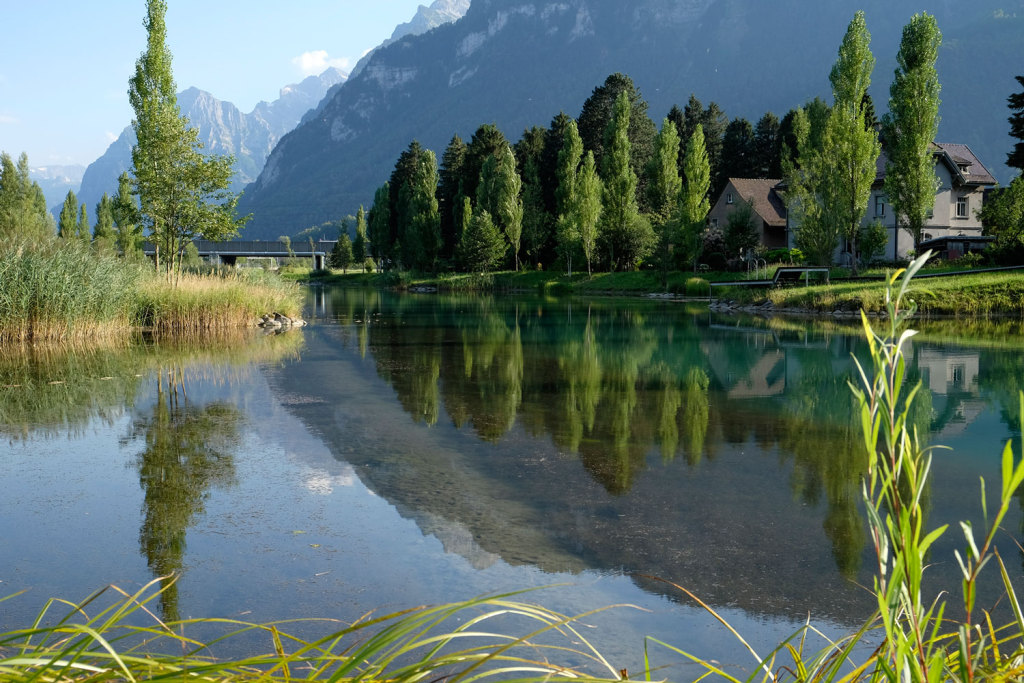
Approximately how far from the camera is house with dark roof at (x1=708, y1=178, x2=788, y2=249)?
180 ft

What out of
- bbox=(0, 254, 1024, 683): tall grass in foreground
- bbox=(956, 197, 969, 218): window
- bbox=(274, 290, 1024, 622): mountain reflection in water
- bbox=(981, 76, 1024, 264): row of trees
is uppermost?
bbox=(956, 197, 969, 218): window

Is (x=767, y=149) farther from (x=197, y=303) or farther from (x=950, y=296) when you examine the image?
(x=197, y=303)

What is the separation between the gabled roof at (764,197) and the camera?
55.2m

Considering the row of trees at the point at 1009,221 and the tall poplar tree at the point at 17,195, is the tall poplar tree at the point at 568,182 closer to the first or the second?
the row of trees at the point at 1009,221

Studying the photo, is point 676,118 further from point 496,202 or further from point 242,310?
point 242,310

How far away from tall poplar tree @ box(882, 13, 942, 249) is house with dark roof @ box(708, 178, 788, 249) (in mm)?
15889

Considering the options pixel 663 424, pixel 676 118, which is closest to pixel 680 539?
pixel 663 424

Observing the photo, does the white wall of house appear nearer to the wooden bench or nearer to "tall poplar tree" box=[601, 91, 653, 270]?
the wooden bench

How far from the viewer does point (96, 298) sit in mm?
19562

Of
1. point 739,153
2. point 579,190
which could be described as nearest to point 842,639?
point 579,190

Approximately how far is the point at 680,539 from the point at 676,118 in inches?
2910

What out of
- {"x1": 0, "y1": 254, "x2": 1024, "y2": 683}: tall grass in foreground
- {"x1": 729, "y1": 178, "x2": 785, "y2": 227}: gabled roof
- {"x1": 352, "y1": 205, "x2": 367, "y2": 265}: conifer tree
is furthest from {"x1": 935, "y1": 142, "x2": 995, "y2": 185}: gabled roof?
{"x1": 352, "y1": 205, "x2": 367, "y2": 265}: conifer tree

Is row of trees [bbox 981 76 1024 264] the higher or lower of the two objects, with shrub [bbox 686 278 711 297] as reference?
higher

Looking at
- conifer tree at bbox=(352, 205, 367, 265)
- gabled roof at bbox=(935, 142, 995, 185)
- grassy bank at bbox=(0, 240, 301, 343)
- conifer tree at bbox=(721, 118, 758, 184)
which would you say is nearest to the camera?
grassy bank at bbox=(0, 240, 301, 343)
